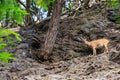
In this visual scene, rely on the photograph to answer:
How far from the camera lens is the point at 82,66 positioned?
10.9m

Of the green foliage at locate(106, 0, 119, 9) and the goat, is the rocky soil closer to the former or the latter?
the goat

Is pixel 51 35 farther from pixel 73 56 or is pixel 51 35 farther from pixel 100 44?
pixel 100 44

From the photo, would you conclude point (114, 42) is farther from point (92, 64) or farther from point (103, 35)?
point (92, 64)

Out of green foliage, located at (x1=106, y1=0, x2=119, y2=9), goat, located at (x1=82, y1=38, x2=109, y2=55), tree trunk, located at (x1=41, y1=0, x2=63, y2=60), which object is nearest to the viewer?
goat, located at (x1=82, y1=38, x2=109, y2=55)

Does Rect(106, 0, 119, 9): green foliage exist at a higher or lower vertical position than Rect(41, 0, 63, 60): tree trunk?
higher

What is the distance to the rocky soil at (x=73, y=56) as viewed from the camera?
10227 mm

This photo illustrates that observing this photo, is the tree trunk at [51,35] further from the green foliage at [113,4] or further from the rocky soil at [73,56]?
the green foliage at [113,4]

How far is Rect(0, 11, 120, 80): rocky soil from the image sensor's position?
10.2m

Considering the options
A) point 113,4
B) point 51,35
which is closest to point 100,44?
point 51,35

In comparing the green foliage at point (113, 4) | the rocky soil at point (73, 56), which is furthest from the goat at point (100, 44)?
the green foliage at point (113, 4)

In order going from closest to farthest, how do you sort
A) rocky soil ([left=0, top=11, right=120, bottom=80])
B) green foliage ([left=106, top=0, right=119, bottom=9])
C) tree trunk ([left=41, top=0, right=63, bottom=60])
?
rocky soil ([left=0, top=11, right=120, bottom=80]), tree trunk ([left=41, top=0, right=63, bottom=60]), green foliage ([left=106, top=0, right=119, bottom=9])

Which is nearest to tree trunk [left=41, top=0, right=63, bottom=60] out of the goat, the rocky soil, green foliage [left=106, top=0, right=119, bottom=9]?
the rocky soil

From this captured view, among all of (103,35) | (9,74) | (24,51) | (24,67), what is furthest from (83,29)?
(9,74)

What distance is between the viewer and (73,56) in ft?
42.1
